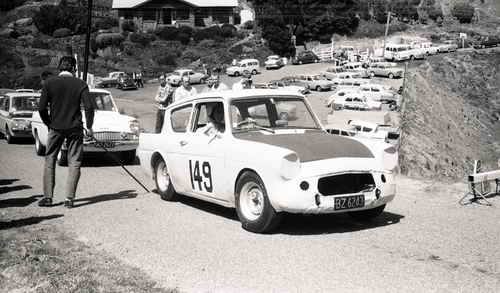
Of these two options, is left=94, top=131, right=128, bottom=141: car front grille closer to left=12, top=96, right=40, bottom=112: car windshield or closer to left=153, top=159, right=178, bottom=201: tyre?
left=153, top=159, right=178, bottom=201: tyre

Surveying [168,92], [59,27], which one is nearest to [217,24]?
[59,27]

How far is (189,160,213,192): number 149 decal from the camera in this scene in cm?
827

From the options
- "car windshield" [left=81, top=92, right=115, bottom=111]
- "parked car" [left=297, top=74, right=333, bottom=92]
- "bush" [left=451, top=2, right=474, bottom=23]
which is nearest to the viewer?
"car windshield" [left=81, top=92, right=115, bottom=111]

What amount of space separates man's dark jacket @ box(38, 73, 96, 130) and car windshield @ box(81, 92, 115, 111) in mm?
6454

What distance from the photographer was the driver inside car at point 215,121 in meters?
8.35

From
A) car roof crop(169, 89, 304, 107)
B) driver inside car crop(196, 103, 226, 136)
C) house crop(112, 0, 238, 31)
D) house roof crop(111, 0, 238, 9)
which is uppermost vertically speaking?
house roof crop(111, 0, 238, 9)

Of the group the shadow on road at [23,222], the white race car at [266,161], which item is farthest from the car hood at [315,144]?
the shadow on road at [23,222]

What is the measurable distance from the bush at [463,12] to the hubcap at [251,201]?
356 ft

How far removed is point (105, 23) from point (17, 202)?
93.4 meters

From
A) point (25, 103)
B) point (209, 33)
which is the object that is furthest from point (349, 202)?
point (209, 33)

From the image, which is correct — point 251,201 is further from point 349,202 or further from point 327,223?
point 349,202

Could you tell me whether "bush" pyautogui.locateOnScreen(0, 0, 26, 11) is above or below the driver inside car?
above

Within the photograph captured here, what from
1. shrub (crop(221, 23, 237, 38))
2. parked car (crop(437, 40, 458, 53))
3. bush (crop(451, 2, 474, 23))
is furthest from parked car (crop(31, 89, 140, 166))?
bush (crop(451, 2, 474, 23))

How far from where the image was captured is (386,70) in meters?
61.9
